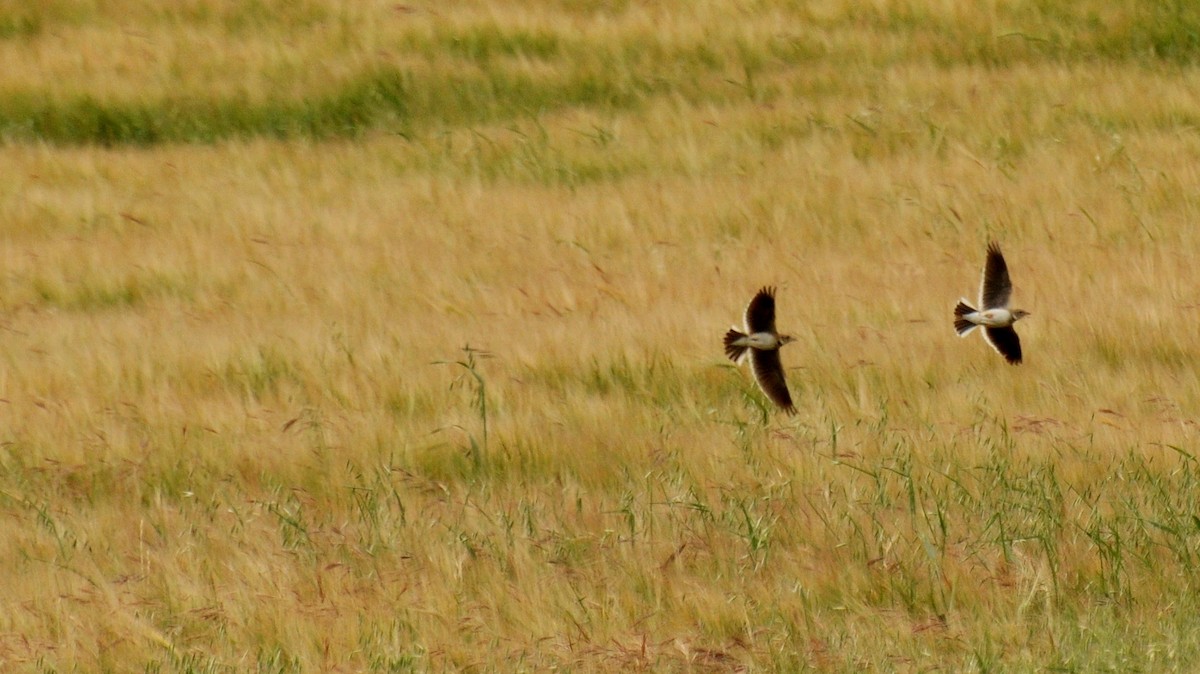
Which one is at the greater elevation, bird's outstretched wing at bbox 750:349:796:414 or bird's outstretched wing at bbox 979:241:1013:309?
bird's outstretched wing at bbox 979:241:1013:309

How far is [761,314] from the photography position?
5.42 m

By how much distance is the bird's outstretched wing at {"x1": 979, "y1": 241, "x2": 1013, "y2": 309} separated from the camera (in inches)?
232

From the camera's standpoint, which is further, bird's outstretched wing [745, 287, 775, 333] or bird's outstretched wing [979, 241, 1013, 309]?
bird's outstretched wing [979, 241, 1013, 309]

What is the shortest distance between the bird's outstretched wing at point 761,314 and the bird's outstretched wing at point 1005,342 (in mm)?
889

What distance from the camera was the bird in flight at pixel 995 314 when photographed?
5.82m

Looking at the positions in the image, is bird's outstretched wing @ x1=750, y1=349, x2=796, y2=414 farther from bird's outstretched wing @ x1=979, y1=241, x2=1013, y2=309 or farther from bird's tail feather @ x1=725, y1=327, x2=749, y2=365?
bird's outstretched wing @ x1=979, y1=241, x2=1013, y2=309

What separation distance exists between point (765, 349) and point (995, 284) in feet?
3.31

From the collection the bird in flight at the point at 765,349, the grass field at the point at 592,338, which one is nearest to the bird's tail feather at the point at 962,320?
the grass field at the point at 592,338

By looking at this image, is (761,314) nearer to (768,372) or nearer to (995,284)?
(768,372)

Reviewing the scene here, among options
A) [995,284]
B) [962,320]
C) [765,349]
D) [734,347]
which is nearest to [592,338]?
[734,347]

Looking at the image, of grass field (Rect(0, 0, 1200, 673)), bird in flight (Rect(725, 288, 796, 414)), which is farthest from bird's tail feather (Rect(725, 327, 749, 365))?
grass field (Rect(0, 0, 1200, 673))

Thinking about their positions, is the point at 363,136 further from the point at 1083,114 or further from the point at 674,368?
the point at 674,368

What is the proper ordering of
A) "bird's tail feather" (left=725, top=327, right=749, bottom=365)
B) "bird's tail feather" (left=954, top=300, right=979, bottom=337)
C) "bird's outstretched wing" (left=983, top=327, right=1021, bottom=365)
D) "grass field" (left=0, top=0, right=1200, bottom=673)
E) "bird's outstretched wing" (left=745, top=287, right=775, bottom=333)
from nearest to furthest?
1. "grass field" (left=0, top=0, right=1200, bottom=673)
2. "bird's outstretched wing" (left=745, top=287, right=775, bottom=333)
3. "bird's tail feather" (left=725, top=327, right=749, bottom=365)
4. "bird's outstretched wing" (left=983, top=327, right=1021, bottom=365)
5. "bird's tail feather" (left=954, top=300, right=979, bottom=337)

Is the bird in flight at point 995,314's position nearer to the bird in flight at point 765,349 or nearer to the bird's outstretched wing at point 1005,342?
the bird's outstretched wing at point 1005,342
